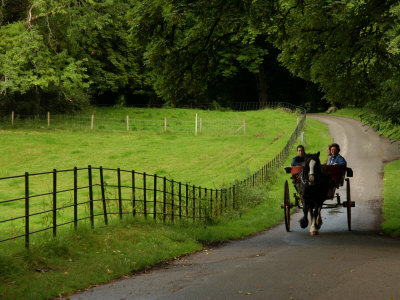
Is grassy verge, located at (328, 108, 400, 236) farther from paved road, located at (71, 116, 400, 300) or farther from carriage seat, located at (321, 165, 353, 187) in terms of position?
carriage seat, located at (321, 165, 353, 187)

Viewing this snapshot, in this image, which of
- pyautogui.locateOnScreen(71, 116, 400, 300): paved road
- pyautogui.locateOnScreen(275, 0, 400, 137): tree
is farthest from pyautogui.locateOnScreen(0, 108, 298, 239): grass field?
pyautogui.locateOnScreen(71, 116, 400, 300): paved road

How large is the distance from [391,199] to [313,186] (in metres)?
11.4

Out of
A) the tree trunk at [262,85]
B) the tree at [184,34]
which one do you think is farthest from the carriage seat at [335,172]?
the tree trunk at [262,85]

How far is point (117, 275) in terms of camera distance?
9359 millimetres

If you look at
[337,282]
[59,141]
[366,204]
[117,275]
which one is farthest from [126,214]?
[59,141]

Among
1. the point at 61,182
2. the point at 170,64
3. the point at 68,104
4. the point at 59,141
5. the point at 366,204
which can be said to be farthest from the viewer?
the point at 68,104

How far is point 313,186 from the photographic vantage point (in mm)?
14164

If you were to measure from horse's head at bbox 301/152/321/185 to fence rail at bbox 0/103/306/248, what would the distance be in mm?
3391

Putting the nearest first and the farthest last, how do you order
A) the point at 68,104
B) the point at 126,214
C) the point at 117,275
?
the point at 117,275, the point at 126,214, the point at 68,104

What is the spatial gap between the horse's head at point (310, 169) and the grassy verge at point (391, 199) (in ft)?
10.8

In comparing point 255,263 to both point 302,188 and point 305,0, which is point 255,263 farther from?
point 305,0

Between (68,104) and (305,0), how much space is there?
34.0 meters

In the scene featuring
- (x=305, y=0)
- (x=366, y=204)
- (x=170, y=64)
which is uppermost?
(x=305, y=0)

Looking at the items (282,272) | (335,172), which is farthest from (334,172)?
(282,272)
